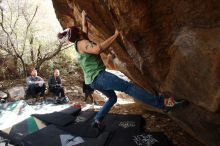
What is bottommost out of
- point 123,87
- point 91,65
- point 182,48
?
point 123,87

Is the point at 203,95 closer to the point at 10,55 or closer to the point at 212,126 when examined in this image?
the point at 212,126

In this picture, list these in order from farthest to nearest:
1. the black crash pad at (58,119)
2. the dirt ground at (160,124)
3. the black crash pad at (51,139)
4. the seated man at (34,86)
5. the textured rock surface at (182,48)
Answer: the seated man at (34,86) < the black crash pad at (58,119) < the dirt ground at (160,124) < the black crash pad at (51,139) < the textured rock surface at (182,48)

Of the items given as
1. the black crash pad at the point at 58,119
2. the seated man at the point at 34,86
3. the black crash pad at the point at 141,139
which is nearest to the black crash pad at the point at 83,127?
the black crash pad at the point at 58,119

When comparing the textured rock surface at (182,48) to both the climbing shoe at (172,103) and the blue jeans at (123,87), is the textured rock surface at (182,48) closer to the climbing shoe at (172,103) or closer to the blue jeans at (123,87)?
the climbing shoe at (172,103)

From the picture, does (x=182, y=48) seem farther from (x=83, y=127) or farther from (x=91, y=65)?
(x=83, y=127)

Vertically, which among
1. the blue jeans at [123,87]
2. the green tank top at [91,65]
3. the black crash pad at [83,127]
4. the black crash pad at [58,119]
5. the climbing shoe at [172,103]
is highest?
the green tank top at [91,65]

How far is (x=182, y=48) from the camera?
14.0ft

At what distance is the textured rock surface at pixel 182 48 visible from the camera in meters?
3.91

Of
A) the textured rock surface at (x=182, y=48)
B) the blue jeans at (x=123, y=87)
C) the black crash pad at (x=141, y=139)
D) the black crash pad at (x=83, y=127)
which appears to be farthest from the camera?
the black crash pad at (x=83, y=127)

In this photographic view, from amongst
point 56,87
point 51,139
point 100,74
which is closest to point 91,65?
point 100,74

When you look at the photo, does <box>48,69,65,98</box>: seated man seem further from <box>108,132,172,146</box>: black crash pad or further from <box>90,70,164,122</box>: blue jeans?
<box>90,70,164,122</box>: blue jeans

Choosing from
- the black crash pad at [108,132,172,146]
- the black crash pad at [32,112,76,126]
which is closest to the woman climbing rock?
the black crash pad at [108,132,172,146]

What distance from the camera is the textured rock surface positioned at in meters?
3.91

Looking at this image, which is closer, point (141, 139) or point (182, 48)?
point (182, 48)
